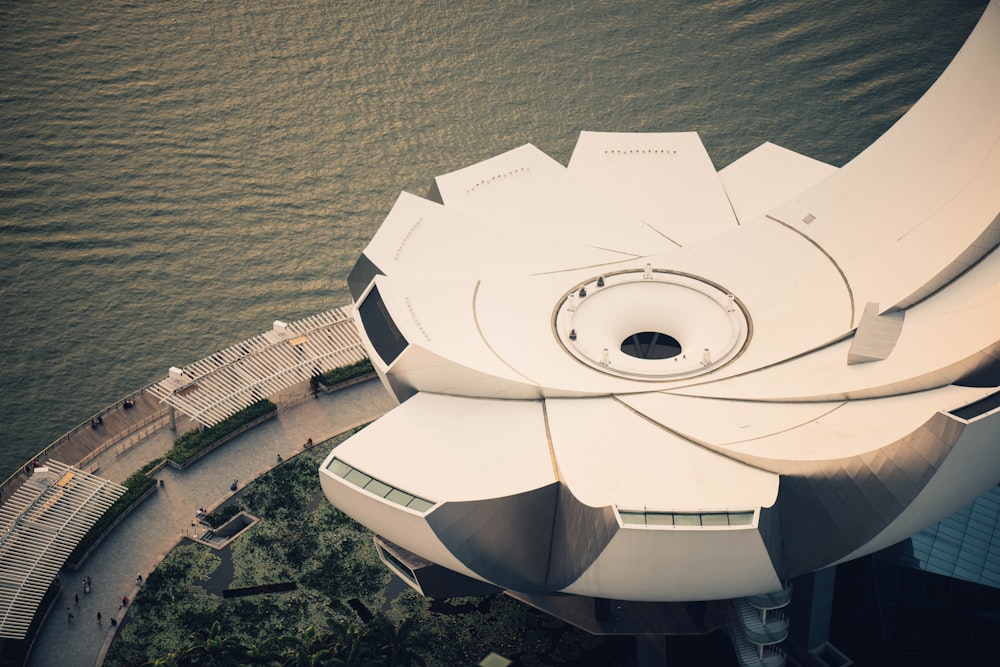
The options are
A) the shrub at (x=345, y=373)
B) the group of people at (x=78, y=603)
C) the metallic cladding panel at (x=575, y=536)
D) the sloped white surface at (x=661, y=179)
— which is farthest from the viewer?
the shrub at (x=345, y=373)

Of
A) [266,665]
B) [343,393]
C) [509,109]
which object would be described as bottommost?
[266,665]

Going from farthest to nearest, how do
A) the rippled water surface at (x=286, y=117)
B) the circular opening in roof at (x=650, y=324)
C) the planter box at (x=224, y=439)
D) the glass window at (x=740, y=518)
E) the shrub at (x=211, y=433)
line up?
1. the rippled water surface at (x=286, y=117)
2. the shrub at (x=211, y=433)
3. the planter box at (x=224, y=439)
4. the circular opening in roof at (x=650, y=324)
5. the glass window at (x=740, y=518)

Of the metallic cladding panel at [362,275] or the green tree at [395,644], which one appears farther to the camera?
the metallic cladding panel at [362,275]

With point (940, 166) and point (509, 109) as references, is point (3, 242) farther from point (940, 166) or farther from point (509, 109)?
point (940, 166)

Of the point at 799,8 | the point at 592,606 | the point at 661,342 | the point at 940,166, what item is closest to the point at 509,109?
the point at 799,8

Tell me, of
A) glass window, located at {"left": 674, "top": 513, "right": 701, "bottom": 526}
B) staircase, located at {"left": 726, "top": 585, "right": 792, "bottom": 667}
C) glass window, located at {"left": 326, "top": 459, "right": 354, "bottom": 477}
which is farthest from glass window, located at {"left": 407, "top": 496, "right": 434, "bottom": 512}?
staircase, located at {"left": 726, "top": 585, "right": 792, "bottom": 667}

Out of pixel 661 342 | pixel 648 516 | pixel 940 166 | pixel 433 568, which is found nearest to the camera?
pixel 648 516

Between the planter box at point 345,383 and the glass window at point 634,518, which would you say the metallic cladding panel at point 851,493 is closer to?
the glass window at point 634,518

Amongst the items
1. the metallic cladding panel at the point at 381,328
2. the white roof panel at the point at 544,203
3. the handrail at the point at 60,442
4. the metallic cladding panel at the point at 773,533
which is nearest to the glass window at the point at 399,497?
the metallic cladding panel at the point at 381,328
